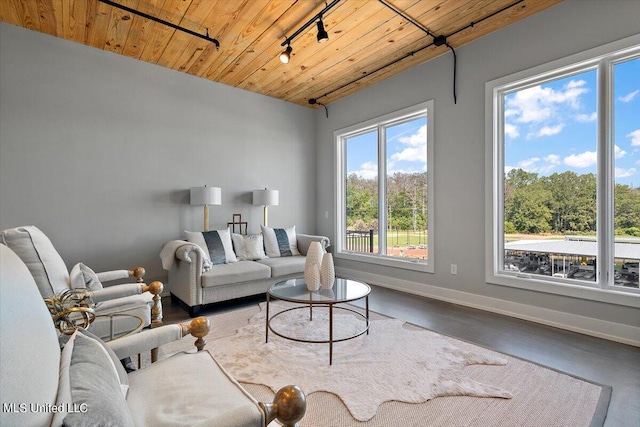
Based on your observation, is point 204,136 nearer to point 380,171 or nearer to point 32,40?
point 32,40

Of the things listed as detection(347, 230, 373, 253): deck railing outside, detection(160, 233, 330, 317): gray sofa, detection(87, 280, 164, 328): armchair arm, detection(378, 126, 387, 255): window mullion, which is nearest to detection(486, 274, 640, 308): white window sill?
detection(378, 126, 387, 255): window mullion

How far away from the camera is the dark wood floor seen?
180 centimetres

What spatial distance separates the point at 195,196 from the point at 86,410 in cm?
354

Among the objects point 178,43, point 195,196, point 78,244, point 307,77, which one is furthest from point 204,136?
point 78,244

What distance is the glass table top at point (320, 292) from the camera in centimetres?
227

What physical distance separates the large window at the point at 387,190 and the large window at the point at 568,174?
2.69 ft

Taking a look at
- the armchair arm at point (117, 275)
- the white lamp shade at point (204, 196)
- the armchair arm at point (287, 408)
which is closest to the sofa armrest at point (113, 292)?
the armchair arm at point (117, 275)

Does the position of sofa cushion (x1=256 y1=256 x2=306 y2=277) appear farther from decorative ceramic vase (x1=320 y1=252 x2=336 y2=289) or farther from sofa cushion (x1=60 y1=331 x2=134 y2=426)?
sofa cushion (x1=60 y1=331 x2=134 y2=426)

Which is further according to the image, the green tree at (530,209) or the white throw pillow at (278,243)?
the white throw pillow at (278,243)

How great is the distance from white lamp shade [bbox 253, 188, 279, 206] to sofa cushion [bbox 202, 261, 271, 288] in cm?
104

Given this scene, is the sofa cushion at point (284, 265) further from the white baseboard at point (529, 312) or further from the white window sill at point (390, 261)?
the white baseboard at point (529, 312)

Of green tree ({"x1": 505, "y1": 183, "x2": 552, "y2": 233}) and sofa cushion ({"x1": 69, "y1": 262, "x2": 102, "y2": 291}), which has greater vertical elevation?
green tree ({"x1": 505, "y1": 183, "x2": 552, "y2": 233})

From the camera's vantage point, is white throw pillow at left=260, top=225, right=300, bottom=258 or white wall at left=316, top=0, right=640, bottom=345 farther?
white throw pillow at left=260, top=225, right=300, bottom=258

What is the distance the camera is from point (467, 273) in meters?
3.44
